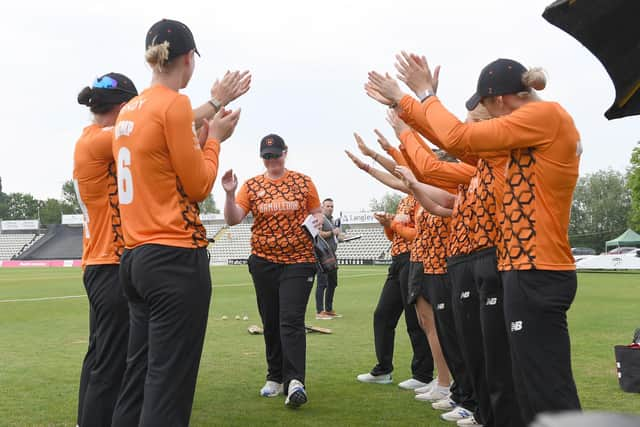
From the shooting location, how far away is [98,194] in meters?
4.32

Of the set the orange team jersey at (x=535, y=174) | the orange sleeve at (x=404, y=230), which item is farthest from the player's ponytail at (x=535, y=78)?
the orange sleeve at (x=404, y=230)

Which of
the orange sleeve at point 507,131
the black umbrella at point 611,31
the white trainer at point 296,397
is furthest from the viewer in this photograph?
the white trainer at point 296,397

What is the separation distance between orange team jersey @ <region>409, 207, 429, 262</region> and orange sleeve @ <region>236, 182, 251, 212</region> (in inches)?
66.1

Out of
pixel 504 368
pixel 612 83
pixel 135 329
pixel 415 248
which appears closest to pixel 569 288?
pixel 504 368

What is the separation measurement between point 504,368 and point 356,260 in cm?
4960

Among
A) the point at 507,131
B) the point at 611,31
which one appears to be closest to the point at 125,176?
the point at 507,131

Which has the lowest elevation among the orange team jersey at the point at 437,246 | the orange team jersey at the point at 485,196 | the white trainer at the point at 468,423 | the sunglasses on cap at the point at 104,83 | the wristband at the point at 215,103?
the white trainer at the point at 468,423

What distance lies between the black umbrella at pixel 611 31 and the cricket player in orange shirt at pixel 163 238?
1.88m

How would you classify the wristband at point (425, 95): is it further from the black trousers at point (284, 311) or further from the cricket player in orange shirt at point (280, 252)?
the black trousers at point (284, 311)

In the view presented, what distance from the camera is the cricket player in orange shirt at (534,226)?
3381 millimetres

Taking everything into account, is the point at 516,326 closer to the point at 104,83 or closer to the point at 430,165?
the point at 430,165

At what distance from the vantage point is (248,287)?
23.3 m

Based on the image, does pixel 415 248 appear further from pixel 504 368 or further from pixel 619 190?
pixel 619 190

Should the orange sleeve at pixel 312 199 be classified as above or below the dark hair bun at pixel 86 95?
below
